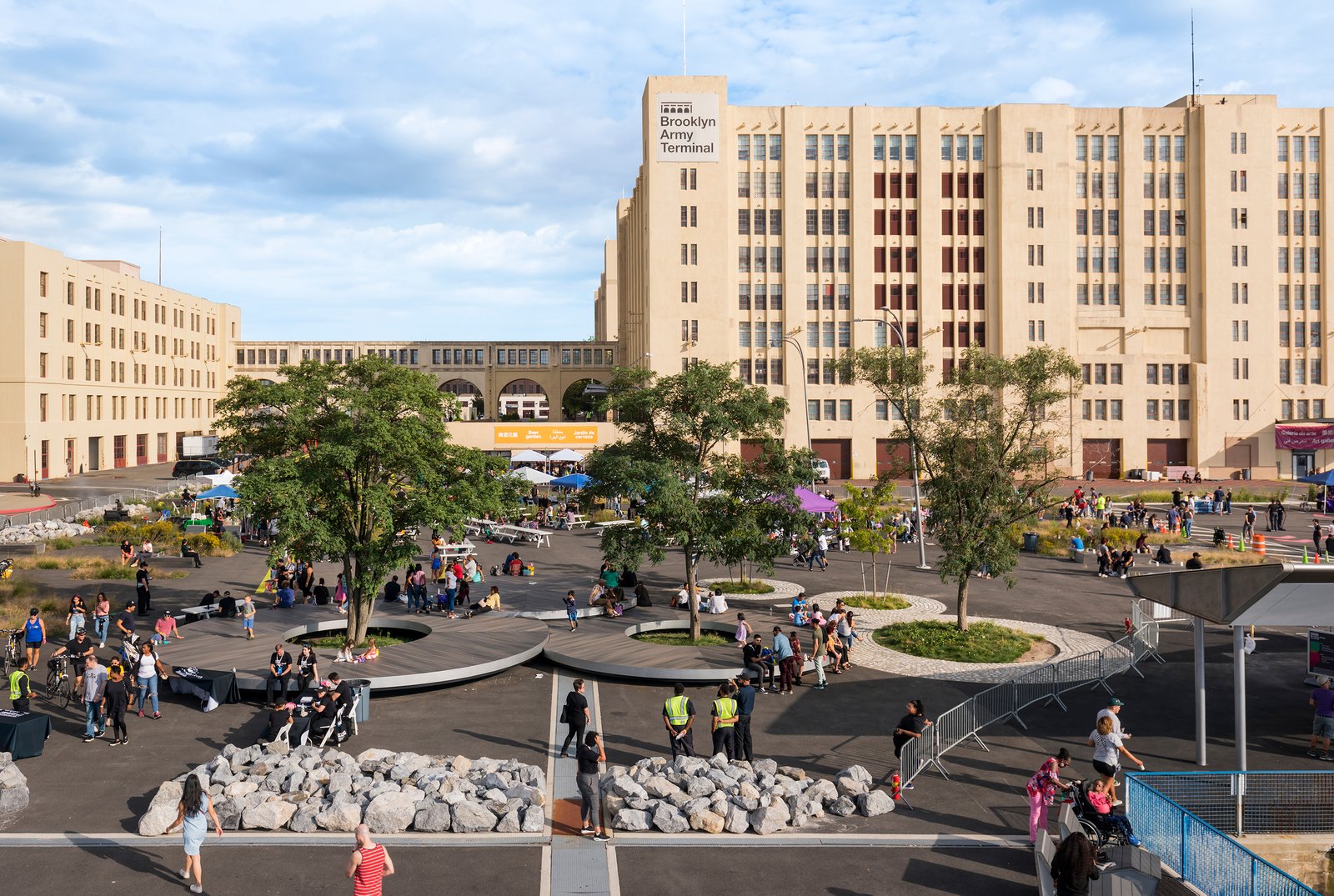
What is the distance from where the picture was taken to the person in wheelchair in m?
12.1

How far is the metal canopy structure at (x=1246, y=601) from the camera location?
14336 millimetres

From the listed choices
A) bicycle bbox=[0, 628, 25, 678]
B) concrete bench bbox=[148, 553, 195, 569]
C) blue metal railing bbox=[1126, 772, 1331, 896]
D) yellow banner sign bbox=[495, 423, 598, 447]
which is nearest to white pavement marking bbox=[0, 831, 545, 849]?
blue metal railing bbox=[1126, 772, 1331, 896]

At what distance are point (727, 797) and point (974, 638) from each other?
13.3 m

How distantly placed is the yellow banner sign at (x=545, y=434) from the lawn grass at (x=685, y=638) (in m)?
45.7

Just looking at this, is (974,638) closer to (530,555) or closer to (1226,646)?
(1226,646)

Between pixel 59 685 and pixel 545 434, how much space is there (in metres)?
52.2

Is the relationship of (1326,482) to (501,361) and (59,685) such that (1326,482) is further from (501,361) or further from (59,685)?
(501,361)

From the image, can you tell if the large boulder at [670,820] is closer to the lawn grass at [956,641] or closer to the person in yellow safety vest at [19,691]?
the lawn grass at [956,641]

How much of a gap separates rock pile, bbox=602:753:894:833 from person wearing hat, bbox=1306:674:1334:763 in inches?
320

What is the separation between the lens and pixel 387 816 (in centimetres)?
1323

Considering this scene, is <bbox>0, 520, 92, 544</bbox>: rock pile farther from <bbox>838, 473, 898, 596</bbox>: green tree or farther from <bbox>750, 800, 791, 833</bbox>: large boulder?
<bbox>750, 800, 791, 833</bbox>: large boulder

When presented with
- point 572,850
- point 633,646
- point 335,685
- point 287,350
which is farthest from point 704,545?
point 287,350

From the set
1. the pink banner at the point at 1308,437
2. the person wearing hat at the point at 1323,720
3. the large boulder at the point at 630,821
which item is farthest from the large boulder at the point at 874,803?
the pink banner at the point at 1308,437

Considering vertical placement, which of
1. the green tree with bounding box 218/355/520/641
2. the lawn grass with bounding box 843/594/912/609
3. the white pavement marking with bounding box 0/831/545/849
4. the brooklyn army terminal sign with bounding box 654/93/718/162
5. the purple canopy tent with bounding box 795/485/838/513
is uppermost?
the brooklyn army terminal sign with bounding box 654/93/718/162
